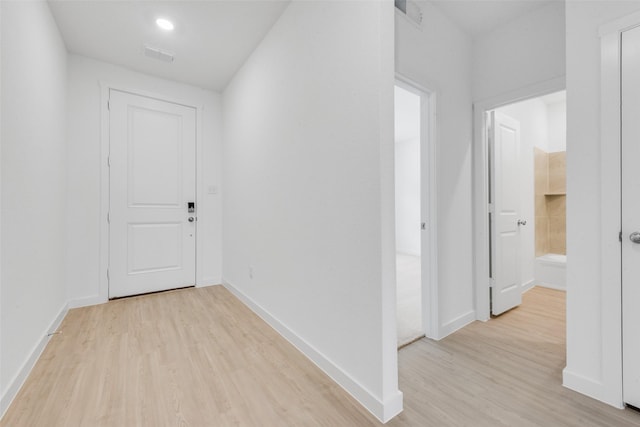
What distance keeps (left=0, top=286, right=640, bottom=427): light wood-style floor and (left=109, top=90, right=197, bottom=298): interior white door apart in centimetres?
87

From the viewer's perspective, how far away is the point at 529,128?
372 cm

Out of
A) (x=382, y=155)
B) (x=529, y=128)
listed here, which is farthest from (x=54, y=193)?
(x=529, y=128)

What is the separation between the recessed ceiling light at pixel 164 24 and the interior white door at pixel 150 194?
1.13 metres

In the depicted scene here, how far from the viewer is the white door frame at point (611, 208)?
147cm

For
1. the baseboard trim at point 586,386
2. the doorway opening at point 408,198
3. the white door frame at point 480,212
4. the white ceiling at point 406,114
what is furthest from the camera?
the white ceiling at point 406,114

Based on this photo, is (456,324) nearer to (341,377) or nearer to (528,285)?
(341,377)

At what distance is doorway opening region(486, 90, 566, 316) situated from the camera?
2.71 metres

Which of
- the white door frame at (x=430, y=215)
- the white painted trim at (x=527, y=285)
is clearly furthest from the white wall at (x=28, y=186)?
the white painted trim at (x=527, y=285)

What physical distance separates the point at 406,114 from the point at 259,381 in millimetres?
4828

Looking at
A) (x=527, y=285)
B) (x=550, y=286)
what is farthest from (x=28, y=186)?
(x=550, y=286)

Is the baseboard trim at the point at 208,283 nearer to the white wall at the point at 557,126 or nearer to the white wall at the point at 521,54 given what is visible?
the white wall at the point at 521,54

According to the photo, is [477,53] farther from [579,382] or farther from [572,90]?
[579,382]

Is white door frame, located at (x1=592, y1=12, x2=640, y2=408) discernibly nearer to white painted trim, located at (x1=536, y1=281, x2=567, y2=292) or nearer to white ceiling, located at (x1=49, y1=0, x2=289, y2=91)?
white ceiling, located at (x1=49, y1=0, x2=289, y2=91)

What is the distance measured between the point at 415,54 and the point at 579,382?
2387mm
